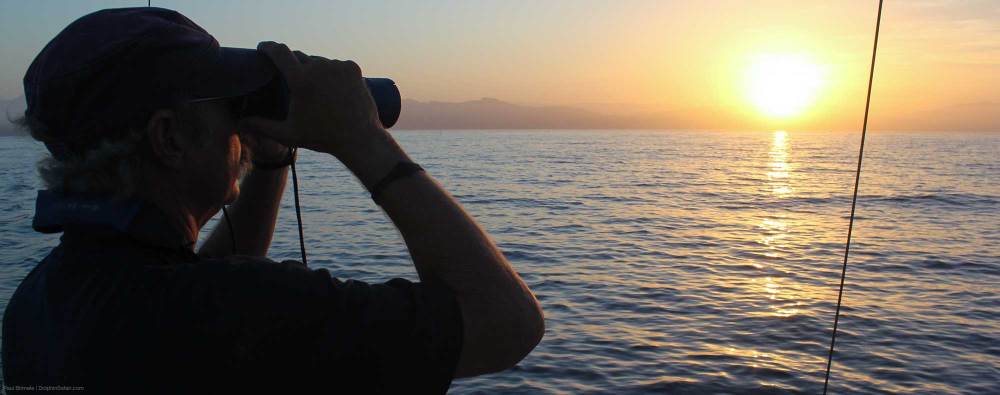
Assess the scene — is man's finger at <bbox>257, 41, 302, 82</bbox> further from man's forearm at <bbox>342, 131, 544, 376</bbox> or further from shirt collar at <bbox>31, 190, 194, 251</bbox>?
shirt collar at <bbox>31, 190, 194, 251</bbox>

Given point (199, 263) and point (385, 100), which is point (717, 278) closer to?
point (385, 100)

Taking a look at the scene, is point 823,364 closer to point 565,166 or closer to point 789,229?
point 789,229

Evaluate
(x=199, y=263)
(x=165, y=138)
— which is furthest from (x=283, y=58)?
(x=199, y=263)

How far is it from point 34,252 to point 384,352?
46.3 ft

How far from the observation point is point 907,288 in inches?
471

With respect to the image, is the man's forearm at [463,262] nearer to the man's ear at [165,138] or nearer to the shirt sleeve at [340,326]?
the shirt sleeve at [340,326]

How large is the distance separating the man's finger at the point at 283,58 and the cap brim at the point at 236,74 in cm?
2

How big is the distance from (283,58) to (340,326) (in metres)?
0.43

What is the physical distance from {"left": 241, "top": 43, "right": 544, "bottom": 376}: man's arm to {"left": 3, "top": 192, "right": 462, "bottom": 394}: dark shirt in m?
0.04

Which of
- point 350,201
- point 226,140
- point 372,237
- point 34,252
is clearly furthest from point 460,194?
point 226,140

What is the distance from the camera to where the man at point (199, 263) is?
3.74ft

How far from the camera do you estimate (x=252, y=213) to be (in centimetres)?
187

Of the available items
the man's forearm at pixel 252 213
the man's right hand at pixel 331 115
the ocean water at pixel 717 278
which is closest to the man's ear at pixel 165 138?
the man's right hand at pixel 331 115

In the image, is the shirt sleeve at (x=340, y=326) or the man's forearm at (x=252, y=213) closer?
the shirt sleeve at (x=340, y=326)
